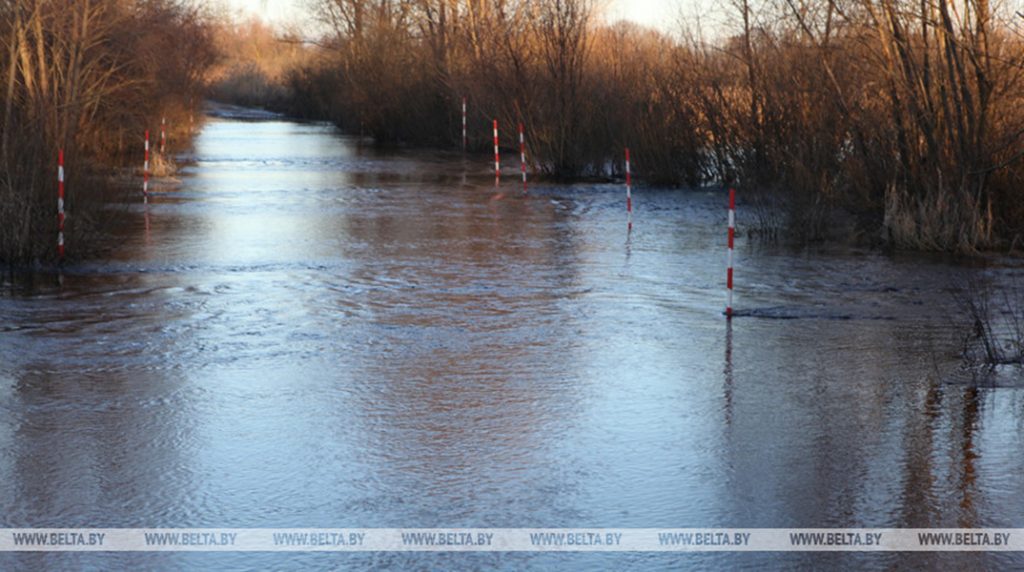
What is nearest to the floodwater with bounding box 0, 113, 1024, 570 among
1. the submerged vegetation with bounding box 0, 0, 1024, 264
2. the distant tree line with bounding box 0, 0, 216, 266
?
the distant tree line with bounding box 0, 0, 216, 266

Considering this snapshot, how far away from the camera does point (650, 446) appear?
747 centimetres

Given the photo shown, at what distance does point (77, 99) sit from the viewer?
2338 cm

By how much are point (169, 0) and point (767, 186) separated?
67.7ft

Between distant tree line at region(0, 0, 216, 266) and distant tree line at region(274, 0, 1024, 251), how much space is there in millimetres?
8925

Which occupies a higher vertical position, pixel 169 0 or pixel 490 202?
pixel 169 0

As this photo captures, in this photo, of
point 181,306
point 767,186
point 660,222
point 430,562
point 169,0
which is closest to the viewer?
point 430,562

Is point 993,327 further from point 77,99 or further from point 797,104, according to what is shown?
point 77,99

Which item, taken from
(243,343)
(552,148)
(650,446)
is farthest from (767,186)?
(650,446)

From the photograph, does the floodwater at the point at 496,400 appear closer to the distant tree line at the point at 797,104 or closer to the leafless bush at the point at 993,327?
the leafless bush at the point at 993,327

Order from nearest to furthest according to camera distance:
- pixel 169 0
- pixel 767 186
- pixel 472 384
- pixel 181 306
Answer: pixel 472 384
pixel 181 306
pixel 767 186
pixel 169 0

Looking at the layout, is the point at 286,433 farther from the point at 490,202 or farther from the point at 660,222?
the point at 490,202

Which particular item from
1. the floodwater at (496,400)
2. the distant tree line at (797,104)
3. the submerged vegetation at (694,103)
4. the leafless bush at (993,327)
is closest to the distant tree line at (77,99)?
the submerged vegetation at (694,103)

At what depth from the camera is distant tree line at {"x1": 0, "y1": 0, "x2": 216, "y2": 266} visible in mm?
15133

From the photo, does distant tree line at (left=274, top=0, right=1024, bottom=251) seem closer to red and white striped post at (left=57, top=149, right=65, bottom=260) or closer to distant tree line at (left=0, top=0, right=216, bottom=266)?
distant tree line at (left=0, top=0, right=216, bottom=266)
